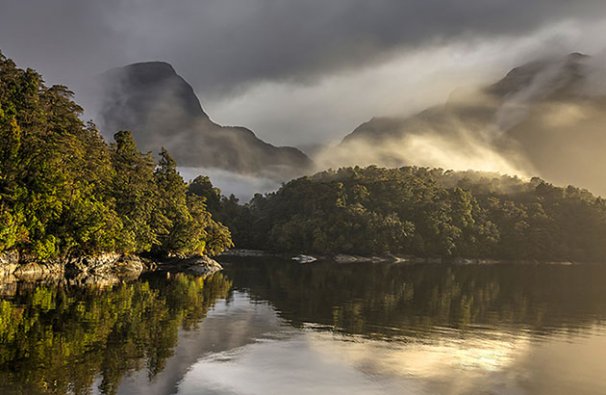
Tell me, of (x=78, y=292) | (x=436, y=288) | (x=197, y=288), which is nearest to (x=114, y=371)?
(x=78, y=292)

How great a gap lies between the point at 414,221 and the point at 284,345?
147 m

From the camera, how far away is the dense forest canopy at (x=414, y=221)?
15600 cm

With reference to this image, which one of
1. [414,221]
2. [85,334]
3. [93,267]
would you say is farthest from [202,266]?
[414,221]

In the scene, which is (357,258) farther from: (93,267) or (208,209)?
(93,267)

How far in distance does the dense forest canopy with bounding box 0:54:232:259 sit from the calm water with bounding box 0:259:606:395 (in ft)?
36.8

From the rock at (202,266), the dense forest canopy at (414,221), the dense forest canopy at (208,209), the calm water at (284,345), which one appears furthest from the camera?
the dense forest canopy at (414,221)

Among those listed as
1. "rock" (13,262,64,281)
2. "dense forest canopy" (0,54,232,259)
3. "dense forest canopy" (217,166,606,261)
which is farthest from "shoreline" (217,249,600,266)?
"rock" (13,262,64,281)

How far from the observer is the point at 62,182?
5347 cm

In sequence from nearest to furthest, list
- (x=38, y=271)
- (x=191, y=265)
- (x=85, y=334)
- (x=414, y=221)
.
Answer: (x=85, y=334)
(x=38, y=271)
(x=191, y=265)
(x=414, y=221)

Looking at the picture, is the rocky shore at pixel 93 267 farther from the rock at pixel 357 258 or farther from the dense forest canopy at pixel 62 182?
the rock at pixel 357 258

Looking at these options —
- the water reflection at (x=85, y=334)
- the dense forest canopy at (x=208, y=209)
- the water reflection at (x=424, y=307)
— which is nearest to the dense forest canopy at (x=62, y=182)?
the dense forest canopy at (x=208, y=209)

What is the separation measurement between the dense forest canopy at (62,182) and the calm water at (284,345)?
1123cm

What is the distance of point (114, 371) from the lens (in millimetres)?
17953

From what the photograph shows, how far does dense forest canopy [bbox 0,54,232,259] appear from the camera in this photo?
50156 millimetres
